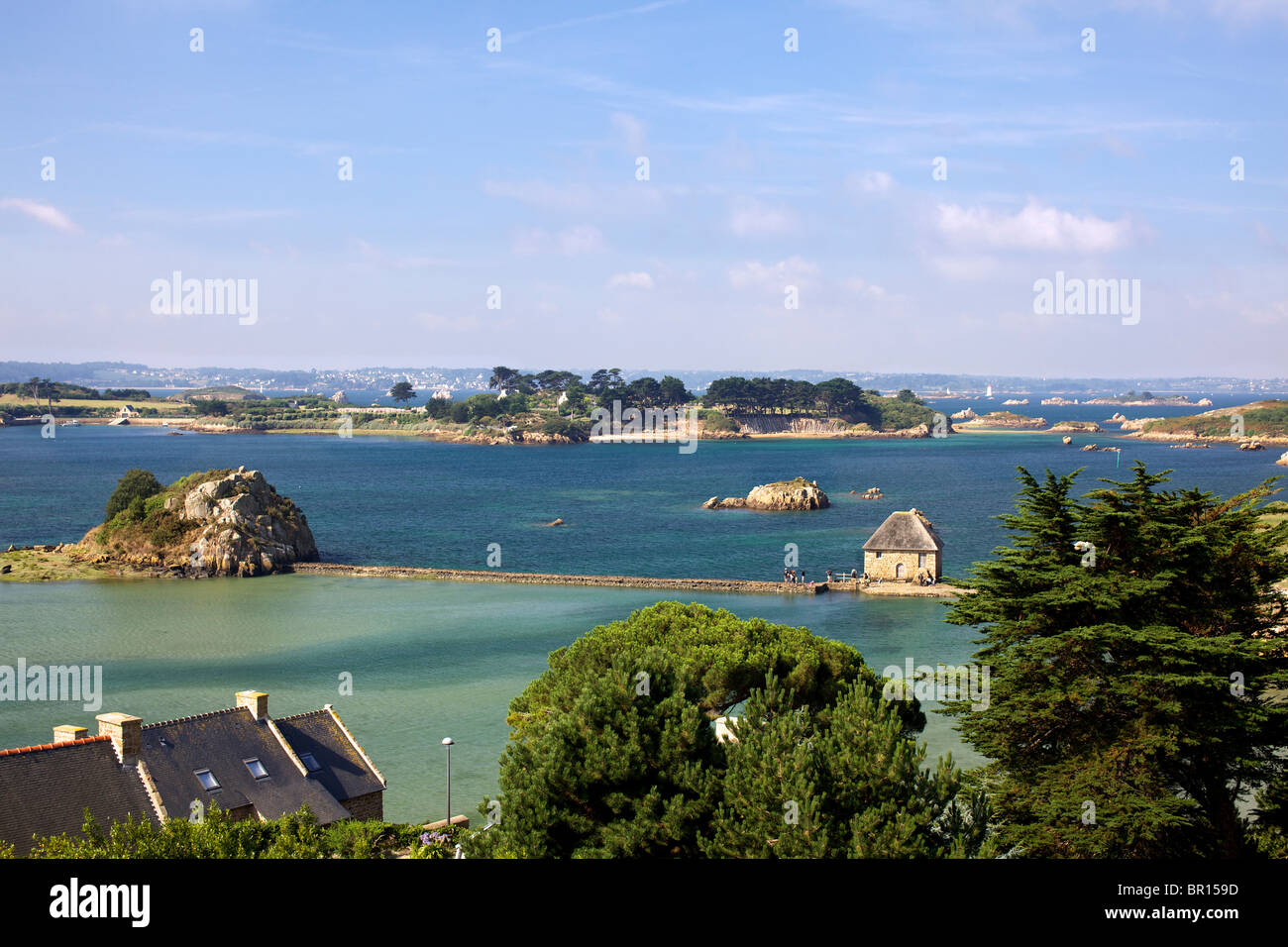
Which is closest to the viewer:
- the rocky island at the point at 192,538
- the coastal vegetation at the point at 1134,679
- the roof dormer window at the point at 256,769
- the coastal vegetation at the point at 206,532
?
the coastal vegetation at the point at 1134,679

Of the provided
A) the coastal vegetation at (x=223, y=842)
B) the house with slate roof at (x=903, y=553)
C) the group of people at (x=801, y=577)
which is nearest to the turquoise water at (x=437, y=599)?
the group of people at (x=801, y=577)

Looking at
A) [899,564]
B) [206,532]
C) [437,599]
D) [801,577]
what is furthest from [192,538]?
[899,564]

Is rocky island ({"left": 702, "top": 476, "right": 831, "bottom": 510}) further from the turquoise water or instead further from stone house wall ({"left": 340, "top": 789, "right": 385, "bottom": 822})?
stone house wall ({"left": 340, "top": 789, "right": 385, "bottom": 822})

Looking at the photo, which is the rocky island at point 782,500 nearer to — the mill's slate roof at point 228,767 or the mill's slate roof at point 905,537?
the mill's slate roof at point 905,537

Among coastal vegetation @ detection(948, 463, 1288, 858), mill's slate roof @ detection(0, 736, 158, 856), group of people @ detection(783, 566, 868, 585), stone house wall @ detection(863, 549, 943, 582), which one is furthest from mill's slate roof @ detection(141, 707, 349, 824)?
stone house wall @ detection(863, 549, 943, 582)

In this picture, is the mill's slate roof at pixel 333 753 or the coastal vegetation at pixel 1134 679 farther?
the mill's slate roof at pixel 333 753

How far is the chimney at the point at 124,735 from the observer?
23.4m

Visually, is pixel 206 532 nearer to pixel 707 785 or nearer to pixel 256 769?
pixel 256 769

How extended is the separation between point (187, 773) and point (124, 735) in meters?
1.60

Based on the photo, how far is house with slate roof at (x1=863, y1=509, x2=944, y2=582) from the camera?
219ft

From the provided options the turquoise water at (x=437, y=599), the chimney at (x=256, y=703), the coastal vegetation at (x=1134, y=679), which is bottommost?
the turquoise water at (x=437, y=599)

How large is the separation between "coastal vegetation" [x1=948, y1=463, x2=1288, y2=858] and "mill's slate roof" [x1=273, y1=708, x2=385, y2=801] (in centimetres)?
1407

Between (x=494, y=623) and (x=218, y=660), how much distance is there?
1337 centimetres

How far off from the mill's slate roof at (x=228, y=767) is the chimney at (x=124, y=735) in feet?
0.87
